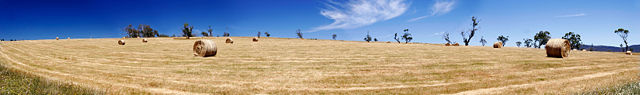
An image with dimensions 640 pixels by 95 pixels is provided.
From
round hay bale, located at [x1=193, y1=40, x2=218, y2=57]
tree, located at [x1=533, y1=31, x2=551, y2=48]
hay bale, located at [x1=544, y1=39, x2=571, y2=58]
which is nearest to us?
hay bale, located at [x1=544, y1=39, x2=571, y2=58]

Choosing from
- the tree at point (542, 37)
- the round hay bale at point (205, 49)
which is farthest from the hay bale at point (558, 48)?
the tree at point (542, 37)

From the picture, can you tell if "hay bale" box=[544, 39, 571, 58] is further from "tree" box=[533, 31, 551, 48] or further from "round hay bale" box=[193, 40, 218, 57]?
"tree" box=[533, 31, 551, 48]

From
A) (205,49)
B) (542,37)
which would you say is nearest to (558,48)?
(205,49)

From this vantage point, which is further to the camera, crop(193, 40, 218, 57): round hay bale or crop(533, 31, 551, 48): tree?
crop(533, 31, 551, 48): tree

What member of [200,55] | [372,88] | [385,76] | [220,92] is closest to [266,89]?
[220,92]

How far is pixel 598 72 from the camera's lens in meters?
11.5

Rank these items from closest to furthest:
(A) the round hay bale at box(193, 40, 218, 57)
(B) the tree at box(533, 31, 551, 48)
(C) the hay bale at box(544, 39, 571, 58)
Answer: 1. (C) the hay bale at box(544, 39, 571, 58)
2. (A) the round hay bale at box(193, 40, 218, 57)
3. (B) the tree at box(533, 31, 551, 48)

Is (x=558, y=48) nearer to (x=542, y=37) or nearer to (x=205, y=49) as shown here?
(x=205, y=49)

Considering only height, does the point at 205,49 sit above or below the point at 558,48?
above

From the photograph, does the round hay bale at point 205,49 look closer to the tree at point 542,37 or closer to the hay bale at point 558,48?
the hay bale at point 558,48

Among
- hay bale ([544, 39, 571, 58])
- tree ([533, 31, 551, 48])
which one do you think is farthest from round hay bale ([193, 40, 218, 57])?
tree ([533, 31, 551, 48])

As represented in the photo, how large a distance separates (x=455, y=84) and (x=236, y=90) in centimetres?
660

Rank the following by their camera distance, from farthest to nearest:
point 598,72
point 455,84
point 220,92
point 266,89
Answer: point 598,72 → point 455,84 → point 266,89 → point 220,92

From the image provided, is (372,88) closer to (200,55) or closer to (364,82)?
(364,82)
